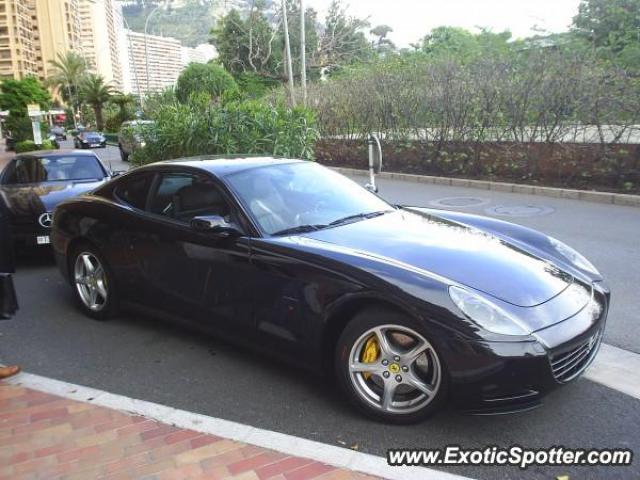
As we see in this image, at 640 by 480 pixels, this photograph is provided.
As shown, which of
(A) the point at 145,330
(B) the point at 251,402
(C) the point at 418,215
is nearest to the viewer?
(B) the point at 251,402

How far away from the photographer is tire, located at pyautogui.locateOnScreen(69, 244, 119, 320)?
4.70 metres

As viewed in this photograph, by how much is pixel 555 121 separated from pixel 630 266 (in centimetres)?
653

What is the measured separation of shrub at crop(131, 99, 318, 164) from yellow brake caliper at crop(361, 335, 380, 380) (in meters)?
7.81

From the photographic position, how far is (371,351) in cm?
304

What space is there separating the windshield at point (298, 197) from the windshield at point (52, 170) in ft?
16.0

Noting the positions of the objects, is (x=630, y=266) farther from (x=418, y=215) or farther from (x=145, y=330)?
(x=145, y=330)

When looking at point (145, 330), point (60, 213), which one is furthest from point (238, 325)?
point (60, 213)

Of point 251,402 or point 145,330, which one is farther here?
point 145,330

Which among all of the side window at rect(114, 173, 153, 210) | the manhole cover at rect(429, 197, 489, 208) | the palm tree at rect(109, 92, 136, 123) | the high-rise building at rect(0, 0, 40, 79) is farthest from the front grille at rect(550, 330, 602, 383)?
the high-rise building at rect(0, 0, 40, 79)

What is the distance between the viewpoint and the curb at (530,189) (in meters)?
9.91

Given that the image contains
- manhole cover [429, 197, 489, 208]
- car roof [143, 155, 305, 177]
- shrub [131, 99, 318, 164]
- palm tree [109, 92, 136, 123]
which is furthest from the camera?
palm tree [109, 92, 136, 123]

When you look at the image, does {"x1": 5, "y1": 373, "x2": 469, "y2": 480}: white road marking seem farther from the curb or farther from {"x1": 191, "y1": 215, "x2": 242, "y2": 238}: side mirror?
the curb

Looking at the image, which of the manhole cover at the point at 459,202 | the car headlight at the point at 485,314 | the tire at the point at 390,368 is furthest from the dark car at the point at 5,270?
the manhole cover at the point at 459,202

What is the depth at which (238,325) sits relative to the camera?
11.8 feet
